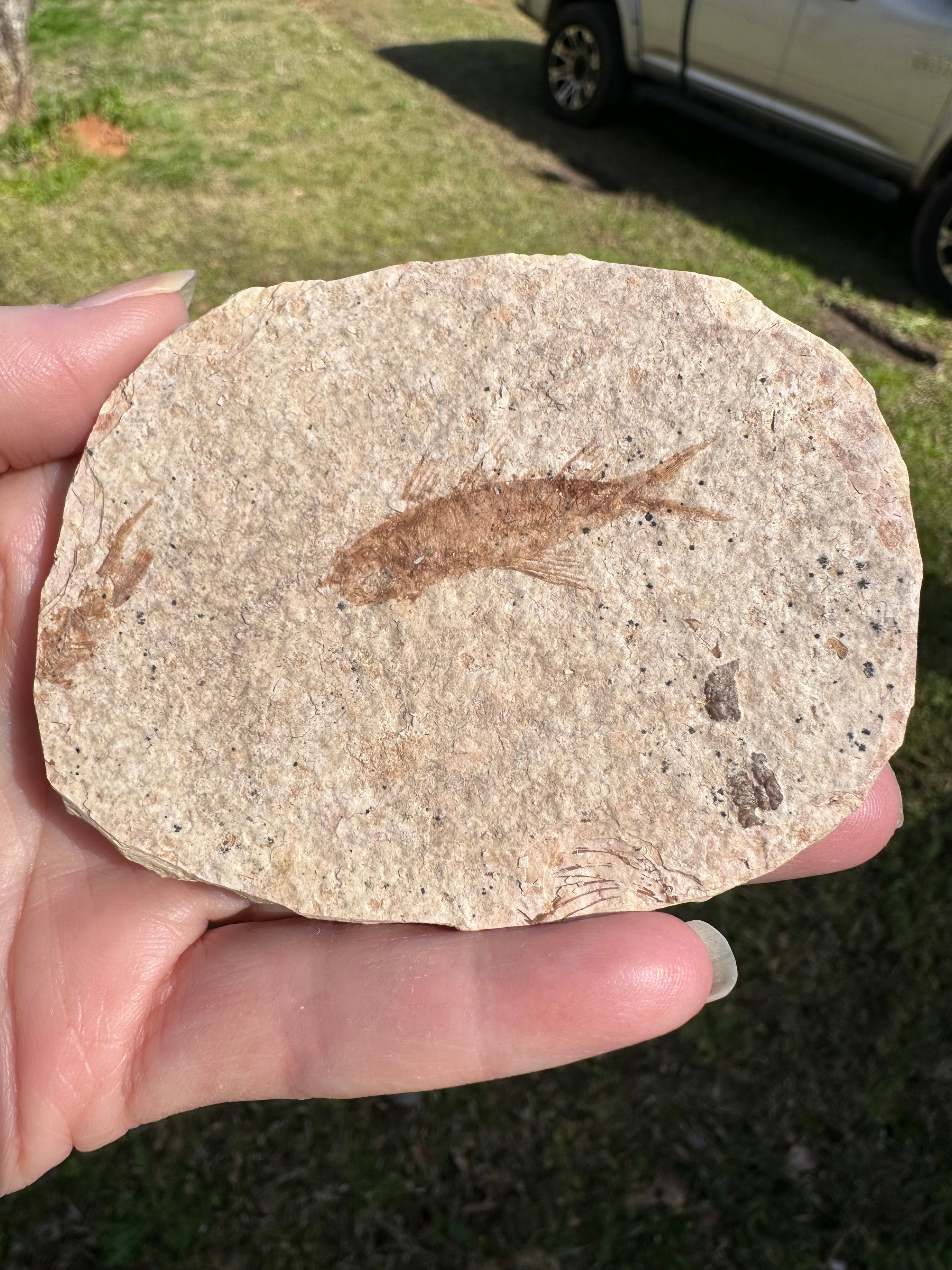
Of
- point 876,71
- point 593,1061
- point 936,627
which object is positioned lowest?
point 593,1061

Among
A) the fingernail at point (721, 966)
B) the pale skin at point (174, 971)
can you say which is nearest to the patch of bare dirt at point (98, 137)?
the pale skin at point (174, 971)

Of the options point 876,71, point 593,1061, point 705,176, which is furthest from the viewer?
point 705,176

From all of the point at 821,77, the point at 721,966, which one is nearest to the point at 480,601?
the point at 721,966

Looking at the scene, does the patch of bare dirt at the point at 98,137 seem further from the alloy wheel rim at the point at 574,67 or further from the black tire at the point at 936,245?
the black tire at the point at 936,245

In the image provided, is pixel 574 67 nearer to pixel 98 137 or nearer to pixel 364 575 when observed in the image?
pixel 98 137

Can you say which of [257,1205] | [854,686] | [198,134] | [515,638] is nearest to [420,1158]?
[257,1205]

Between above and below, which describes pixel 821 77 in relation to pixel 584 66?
above
